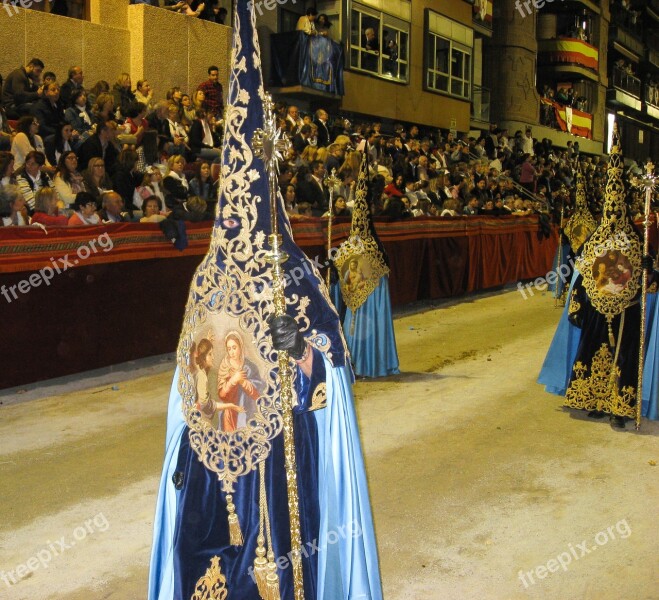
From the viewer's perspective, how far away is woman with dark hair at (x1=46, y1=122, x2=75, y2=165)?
36.6 feet

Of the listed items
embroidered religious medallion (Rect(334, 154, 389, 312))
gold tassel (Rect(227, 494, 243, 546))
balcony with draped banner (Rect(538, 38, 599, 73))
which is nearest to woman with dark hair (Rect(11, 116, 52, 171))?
embroidered religious medallion (Rect(334, 154, 389, 312))

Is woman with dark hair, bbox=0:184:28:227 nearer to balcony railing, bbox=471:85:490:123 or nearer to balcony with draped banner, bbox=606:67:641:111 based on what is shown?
balcony railing, bbox=471:85:490:123

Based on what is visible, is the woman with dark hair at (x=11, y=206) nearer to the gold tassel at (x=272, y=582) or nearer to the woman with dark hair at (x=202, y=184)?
the woman with dark hair at (x=202, y=184)

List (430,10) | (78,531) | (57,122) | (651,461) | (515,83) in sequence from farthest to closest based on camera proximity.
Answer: (515,83)
(430,10)
(57,122)
(651,461)
(78,531)

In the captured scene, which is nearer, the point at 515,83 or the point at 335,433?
the point at 335,433

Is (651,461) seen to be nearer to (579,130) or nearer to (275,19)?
(275,19)

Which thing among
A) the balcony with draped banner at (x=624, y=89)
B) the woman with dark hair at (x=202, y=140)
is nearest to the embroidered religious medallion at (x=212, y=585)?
the woman with dark hair at (x=202, y=140)

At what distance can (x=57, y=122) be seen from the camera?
1154 centimetres

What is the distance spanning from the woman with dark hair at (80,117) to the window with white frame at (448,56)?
17.0 m

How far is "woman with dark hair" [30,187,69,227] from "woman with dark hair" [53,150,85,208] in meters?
1.05

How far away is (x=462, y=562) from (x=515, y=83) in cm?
3162

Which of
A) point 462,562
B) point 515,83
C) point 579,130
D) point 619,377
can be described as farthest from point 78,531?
point 579,130

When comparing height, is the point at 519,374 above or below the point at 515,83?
below

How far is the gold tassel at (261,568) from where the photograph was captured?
3262mm
